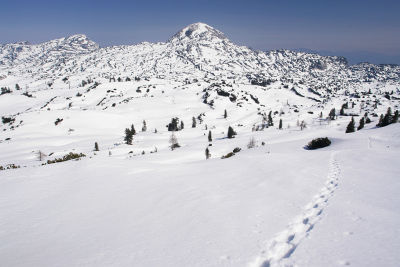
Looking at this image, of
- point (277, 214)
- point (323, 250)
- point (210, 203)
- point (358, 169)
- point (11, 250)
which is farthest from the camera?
point (358, 169)

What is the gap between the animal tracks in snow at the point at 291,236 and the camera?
7.71 m

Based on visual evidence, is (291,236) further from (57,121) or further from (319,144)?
(57,121)

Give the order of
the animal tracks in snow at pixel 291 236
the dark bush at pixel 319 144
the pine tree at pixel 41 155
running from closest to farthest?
the animal tracks in snow at pixel 291 236 → the dark bush at pixel 319 144 → the pine tree at pixel 41 155

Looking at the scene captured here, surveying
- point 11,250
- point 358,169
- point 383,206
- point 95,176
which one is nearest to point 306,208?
point 383,206

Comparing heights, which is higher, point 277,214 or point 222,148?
point 277,214

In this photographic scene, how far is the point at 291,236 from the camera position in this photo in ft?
30.8

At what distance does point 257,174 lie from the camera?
892 inches

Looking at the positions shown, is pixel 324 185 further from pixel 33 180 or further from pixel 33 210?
pixel 33 180

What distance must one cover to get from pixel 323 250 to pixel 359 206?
5.89 metres

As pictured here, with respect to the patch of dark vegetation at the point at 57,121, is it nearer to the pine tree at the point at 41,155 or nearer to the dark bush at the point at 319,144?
the pine tree at the point at 41,155

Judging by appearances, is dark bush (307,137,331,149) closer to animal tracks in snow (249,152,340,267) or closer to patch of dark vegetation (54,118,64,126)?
animal tracks in snow (249,152,340,267)

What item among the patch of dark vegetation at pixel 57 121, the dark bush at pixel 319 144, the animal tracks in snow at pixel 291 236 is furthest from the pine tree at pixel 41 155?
the patch of dark vegetation at pixel 57 121

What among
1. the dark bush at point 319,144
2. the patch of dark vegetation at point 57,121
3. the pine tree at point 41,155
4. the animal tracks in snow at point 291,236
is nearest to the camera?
the animal tracks in snow at point 291,236

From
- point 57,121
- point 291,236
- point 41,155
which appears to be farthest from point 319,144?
point 57,121
